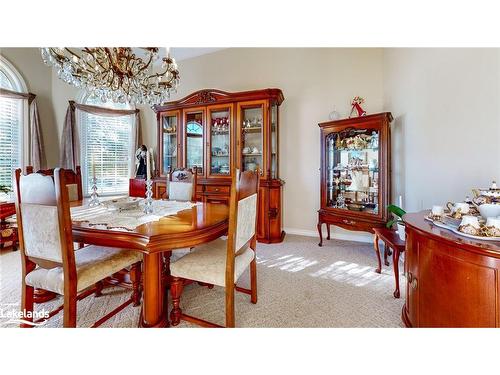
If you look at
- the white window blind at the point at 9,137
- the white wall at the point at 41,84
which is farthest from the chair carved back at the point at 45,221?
the white wall at the point at 41,84

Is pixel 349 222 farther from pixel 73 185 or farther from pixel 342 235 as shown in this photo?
pixel 73 185

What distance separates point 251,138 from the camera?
3.56 m

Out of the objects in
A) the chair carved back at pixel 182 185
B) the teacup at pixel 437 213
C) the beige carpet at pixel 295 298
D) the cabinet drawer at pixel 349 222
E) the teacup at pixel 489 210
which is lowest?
the beige carpet at pixel 295 298

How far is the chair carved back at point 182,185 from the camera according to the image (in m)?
2.53

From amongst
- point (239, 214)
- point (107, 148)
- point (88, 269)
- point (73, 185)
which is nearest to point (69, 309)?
point (88, 269)

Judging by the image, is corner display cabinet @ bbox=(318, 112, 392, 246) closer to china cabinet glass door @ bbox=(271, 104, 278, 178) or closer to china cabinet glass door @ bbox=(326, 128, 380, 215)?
china cabinet glass door @ bbox=(326, 128, 380, 215)

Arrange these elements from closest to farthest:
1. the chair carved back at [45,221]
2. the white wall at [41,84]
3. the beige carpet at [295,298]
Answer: the chair carved back at [45,221] < the beige carpet at [295,298] < the white wall at [41,84]

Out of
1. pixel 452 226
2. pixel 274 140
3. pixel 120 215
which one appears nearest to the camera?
pixel 452 226

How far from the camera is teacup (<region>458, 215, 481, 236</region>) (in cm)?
107

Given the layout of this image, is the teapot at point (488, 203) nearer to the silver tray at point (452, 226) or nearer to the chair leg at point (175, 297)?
the silver tray at point (452, 226)

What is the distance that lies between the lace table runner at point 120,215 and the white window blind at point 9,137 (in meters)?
2.55

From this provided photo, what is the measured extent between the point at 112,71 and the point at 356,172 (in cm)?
295
